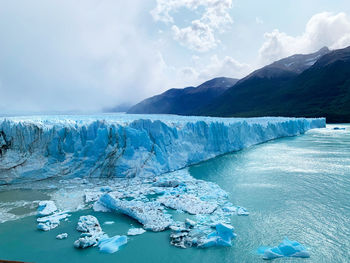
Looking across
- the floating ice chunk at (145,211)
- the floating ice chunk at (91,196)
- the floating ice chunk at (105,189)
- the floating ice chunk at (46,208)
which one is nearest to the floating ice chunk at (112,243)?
the floating ice chunk at (145,211)

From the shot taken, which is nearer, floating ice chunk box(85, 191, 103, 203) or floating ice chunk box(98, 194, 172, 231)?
floating ice chunk box(98, 194, 172, 231)

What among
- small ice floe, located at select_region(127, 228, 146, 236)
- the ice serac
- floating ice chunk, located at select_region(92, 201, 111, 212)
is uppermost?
the ice serac

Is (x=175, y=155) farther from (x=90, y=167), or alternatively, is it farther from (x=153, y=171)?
(x=90, y=167)

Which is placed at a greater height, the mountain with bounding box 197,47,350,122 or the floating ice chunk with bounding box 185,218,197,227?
the mountain with bounding box 197,47,350,122

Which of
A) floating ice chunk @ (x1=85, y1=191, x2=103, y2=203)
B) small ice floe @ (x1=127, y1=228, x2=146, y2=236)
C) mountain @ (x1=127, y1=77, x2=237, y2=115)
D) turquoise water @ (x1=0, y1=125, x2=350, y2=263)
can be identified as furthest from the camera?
mountain @ (x1=127, y1=77, x2=237, y2=115)

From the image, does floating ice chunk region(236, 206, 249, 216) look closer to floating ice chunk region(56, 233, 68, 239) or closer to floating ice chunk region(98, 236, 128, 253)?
floating ice chunk region(98, 236, 128, 253)

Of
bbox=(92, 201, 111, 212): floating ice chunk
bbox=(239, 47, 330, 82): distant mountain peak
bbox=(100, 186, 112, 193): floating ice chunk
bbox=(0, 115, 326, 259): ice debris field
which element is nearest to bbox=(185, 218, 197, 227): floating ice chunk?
bbox=(0, 115, 326, 259): ice debris field

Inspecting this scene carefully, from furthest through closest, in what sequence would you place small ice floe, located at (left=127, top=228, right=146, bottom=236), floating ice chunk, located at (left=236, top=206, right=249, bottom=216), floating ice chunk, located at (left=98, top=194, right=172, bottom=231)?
floating ice chunk, located at (left=236, top=206, right=249, bottom=216) → floating ice chunk, located at (left=98, top=194, right=172, bottom=231) → small ice floe, located at (left=127, top=228, right=146, bottom=236)

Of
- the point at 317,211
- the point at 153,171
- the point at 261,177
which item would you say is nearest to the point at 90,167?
the point at 153,171
